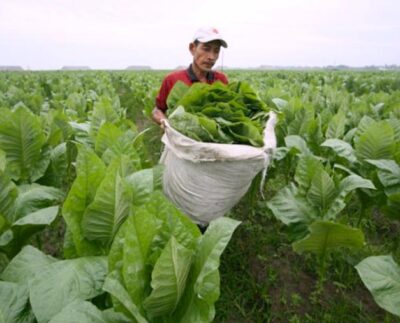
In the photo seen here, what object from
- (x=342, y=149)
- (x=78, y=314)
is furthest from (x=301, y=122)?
(x=78, y=314)

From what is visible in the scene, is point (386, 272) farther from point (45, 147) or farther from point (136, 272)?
point (45, 147)

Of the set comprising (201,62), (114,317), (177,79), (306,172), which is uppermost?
(201,62)

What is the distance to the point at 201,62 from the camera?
3.37 m

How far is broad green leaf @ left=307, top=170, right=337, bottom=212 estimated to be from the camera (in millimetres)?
2166

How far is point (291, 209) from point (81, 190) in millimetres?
1323

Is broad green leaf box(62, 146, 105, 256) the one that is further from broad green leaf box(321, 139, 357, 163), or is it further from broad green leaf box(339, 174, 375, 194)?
broad green leaf box(321, 139, 357, 163)

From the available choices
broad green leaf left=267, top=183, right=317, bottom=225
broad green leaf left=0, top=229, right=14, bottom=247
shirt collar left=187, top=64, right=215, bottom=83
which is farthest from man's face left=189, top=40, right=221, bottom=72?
broad green leaf left=0, top=229, right=14, bottom=247

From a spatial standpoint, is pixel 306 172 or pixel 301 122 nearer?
pixel 306 172

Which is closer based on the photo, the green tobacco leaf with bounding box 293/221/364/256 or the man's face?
the green tobacco leaf with bounding box 293/221/364/256

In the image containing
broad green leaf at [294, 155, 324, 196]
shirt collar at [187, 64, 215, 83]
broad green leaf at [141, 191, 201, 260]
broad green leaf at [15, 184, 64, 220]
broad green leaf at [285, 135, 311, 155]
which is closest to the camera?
broad green leaf at [141, 191, 201, 260]

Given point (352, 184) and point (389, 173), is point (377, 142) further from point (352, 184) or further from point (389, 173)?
point (352, 184)

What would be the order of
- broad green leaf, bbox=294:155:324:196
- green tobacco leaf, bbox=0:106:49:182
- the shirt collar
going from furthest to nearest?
the shirt collar, green tobacco leaf, bbox=0:106:49:182, broad green leaf, bbox=294:155:324:196

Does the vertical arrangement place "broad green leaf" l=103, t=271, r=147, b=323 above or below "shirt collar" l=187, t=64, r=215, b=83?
below

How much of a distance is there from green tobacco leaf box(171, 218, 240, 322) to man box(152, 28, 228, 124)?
2.10 meters
